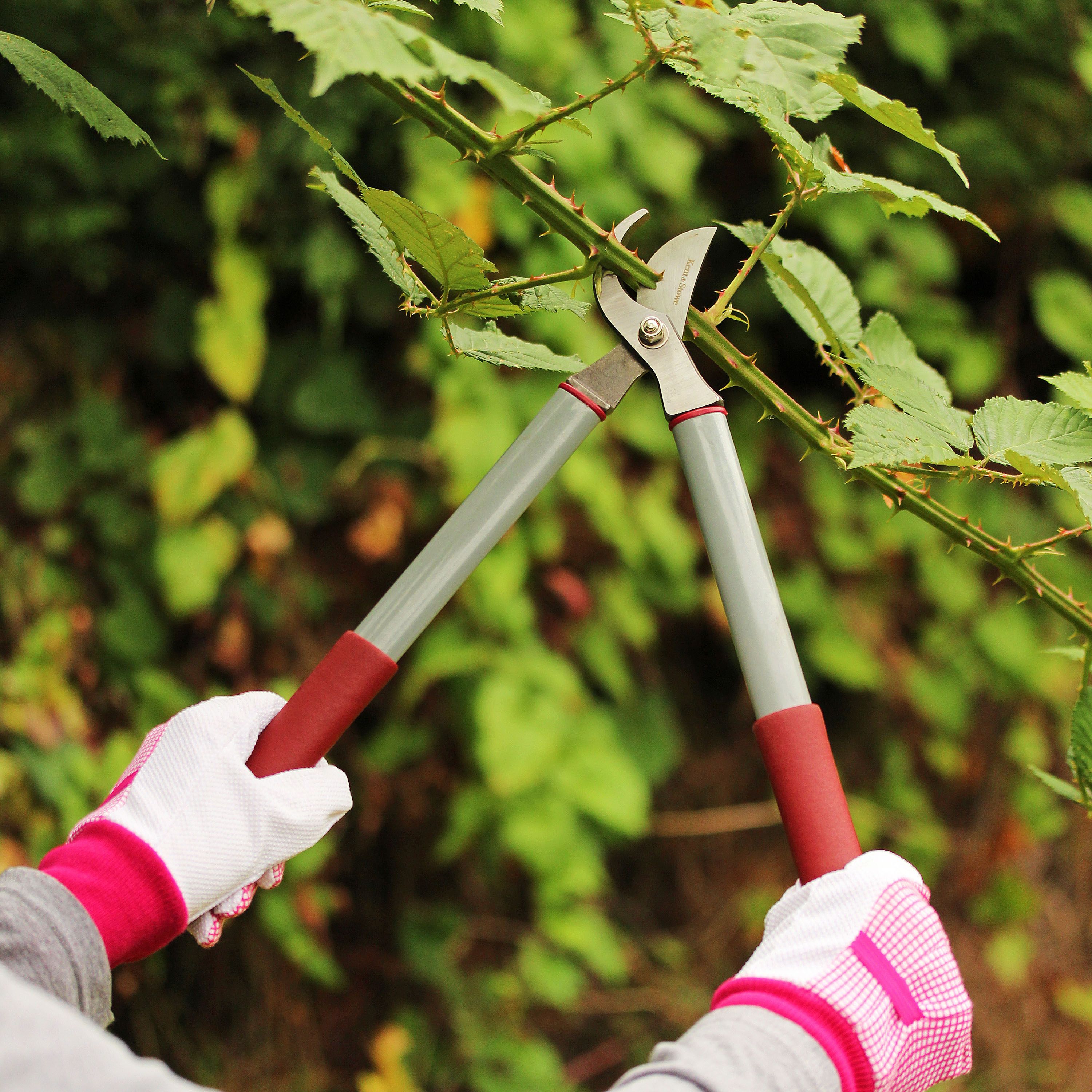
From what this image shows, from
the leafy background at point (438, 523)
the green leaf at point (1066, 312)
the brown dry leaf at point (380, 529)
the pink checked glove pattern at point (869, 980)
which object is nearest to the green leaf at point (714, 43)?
the pink checked glove pattern at point (869, 980)

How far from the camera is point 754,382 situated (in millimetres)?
479

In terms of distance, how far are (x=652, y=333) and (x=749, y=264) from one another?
0.06m

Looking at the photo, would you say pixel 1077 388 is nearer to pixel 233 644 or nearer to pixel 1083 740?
pixel 1083 740

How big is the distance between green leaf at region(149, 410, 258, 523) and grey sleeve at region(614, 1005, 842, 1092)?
913 mm

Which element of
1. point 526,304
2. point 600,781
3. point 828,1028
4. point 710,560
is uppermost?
point 526,304

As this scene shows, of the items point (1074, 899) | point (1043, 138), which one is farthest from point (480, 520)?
point (1074, 899)

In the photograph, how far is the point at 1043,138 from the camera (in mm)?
1412

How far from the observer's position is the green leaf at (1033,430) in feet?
1.55

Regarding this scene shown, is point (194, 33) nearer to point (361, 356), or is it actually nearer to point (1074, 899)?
point (361, 356)

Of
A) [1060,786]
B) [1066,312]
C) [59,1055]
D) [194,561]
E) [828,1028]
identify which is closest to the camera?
[59,1055]

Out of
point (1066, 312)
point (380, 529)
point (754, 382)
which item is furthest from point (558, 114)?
point (1066, 312)

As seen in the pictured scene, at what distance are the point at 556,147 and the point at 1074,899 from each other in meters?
1.49

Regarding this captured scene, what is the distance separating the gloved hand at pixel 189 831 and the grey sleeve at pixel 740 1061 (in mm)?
208

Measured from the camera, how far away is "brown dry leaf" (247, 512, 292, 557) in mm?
1189
